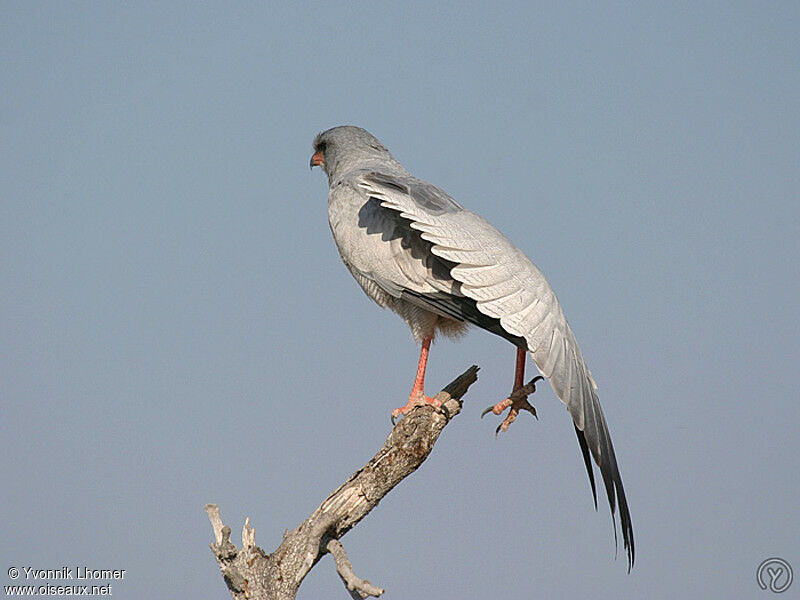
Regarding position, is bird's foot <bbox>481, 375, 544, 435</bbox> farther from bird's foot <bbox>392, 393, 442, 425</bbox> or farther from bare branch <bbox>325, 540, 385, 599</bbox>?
A: bare branch <bbox>325, 540, 385, 599</bbox>

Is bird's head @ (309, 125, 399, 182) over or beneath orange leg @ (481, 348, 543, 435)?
over

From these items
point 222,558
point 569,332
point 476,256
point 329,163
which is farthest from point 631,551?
point 329,163

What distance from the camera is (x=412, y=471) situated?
662cm

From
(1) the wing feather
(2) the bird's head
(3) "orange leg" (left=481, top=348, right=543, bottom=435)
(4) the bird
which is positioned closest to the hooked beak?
(2) the bird's head

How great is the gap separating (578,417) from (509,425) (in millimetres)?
944

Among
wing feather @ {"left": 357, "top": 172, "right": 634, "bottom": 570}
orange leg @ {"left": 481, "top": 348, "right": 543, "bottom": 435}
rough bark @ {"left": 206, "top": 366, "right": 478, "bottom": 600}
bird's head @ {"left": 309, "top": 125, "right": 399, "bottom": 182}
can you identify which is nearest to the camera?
wing feather @ {"left": 357, "top": 172, "right": 634, "bottom": 570}

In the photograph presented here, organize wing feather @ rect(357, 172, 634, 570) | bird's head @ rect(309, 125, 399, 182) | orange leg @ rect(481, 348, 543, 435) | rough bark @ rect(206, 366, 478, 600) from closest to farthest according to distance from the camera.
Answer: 1. wing feather @ rect(357, 172, 634, 570)
2. rough bark @ rect(206, 366, 478, 600)
3. orange leg @ rect(481, 348, 543, 435)
4. bird's head @ rect(309, 125, 399, 182)

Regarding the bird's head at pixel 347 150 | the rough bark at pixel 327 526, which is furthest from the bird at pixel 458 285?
the bird's head at pixel 347 150

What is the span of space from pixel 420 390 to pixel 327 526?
3.91 ft

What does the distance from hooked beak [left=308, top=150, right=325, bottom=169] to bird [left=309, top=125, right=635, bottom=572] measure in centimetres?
117

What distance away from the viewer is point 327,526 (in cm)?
642

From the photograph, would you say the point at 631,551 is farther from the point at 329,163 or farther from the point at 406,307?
the point at 329,163

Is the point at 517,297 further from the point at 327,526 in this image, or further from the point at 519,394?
the point at 327,526

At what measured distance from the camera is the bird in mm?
5867
